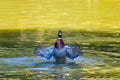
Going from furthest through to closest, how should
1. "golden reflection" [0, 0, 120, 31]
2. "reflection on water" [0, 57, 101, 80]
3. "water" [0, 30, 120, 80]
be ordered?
"golden reflection" [0, 0, 120, 31] → "reflection on water" [0, 57, 101, 80] → "water" [0, 30, 120, 80]

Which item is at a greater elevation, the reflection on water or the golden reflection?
the golden reflection

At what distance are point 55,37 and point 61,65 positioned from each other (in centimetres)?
552

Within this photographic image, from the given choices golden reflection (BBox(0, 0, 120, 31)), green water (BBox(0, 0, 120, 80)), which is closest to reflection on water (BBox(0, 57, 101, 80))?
green water (BBox(0, 0, 120, 80))

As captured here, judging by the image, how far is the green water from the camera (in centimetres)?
1433

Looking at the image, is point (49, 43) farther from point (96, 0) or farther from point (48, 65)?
point (96, 0)

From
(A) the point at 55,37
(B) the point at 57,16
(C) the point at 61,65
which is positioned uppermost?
(B) the point at 57,16

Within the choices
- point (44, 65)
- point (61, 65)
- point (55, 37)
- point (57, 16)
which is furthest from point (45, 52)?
point (57, 16)

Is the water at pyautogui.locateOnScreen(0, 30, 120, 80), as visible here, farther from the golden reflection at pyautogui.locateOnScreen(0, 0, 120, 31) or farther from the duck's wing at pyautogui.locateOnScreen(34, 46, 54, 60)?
the golden reflection at pyautogui.locateOnScreen(0, 0, 120, 31)

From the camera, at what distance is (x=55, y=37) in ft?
68.0

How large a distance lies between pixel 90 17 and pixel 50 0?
1225cm

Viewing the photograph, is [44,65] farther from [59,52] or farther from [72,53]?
[72,53]

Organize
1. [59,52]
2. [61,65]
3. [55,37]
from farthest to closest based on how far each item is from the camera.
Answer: [55,37] → [61,65] → [59,52]

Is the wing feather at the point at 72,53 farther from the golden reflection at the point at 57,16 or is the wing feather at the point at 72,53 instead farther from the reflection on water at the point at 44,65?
the golden reflection at the point at 57,16

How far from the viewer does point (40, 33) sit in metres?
21.8
